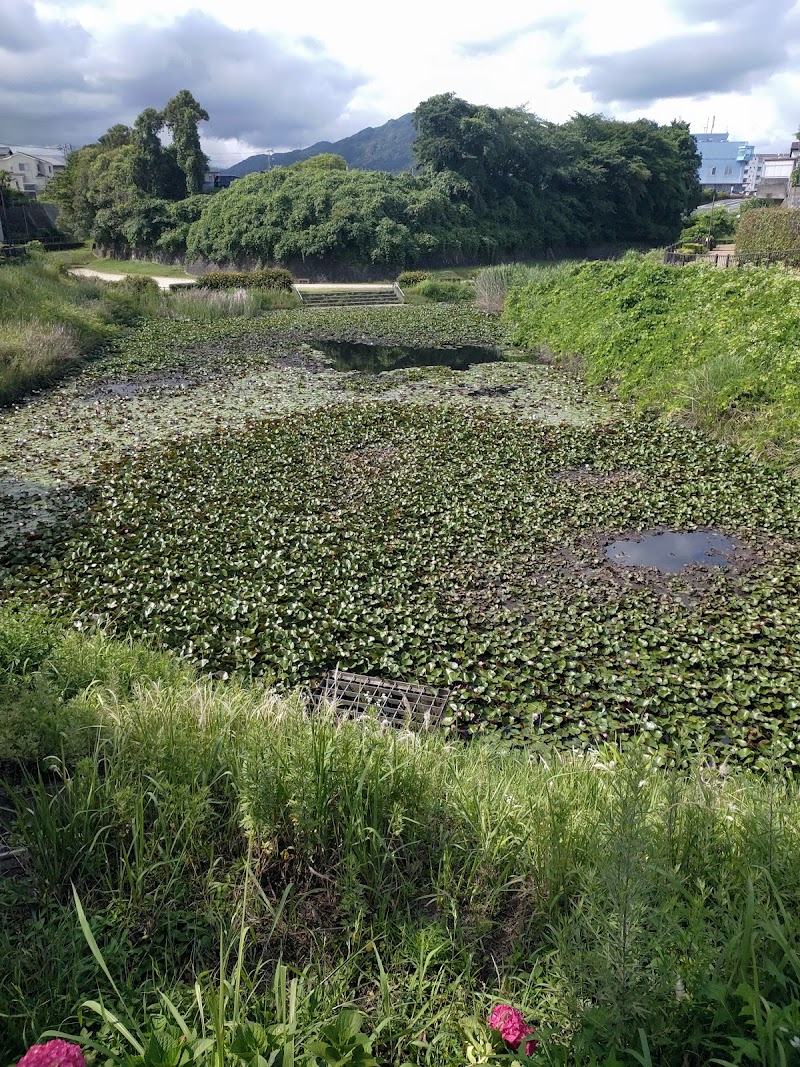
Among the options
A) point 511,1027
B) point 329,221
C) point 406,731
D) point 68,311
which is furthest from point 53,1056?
point 329,221

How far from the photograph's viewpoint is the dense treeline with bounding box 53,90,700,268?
31906mm

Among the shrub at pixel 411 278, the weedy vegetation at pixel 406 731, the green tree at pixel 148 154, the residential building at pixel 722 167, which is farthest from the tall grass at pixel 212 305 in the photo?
the residential building at pixel 722 167

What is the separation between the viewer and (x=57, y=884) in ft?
7.12

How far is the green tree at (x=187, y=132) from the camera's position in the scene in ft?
129

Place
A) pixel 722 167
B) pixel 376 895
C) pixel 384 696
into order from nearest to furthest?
pixel 376 895 < pixel 384 696 < pixel 722 167

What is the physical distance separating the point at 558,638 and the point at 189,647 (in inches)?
98.8

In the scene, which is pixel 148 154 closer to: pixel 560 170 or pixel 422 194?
pixel 422 194

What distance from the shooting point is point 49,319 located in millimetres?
14195

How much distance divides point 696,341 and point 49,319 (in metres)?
12.1

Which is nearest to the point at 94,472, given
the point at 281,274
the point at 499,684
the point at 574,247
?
the point at 499,684

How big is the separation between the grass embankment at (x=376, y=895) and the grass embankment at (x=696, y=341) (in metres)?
6.52

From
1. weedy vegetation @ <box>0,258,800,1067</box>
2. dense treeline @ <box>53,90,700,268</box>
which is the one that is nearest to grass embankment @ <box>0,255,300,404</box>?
weedy vegetation @ <box>0,258,800,1067</box>

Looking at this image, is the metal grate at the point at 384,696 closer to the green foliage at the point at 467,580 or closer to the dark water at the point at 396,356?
the green foliage at the point at 467,580

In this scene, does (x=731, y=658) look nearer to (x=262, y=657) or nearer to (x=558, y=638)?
(x=558, y=638)
